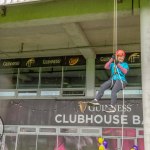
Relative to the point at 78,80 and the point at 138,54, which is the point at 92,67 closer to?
the point at 78,80

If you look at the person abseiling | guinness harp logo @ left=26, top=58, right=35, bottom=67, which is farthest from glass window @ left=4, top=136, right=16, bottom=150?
the person abseiling

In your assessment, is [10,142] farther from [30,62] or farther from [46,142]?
[30,62]

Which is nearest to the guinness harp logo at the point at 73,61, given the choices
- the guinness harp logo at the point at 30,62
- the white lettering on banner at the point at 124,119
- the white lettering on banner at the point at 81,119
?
the guinness harp logo at the point at 30,62

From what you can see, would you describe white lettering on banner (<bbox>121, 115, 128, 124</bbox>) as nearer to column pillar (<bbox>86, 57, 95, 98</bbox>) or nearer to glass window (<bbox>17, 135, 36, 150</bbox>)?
column pillar (<bbox>86, 57, 95, 98</bbox>)

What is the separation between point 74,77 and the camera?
1313cm

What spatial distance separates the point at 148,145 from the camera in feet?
22.4

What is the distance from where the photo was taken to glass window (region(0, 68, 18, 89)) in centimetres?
1379

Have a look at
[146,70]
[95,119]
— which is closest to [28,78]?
[95,119]

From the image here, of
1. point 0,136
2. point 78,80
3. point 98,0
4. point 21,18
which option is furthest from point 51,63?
point 98,0

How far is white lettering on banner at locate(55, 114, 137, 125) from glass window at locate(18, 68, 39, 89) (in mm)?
2050

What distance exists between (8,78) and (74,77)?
315 cm

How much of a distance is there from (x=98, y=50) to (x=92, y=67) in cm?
75

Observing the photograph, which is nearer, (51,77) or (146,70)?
(146,70)

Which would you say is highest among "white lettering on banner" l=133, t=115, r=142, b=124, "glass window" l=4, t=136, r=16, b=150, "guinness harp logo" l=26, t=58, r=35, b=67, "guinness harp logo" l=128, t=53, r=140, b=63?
"guinness harp logo" l=26, t=58, r=35, b=67
